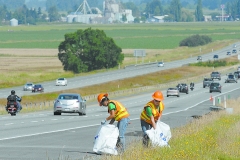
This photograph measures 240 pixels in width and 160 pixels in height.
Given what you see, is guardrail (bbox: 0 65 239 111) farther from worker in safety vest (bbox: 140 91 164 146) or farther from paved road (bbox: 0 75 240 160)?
worker in safety vest (bbox: 140 91 164 146)

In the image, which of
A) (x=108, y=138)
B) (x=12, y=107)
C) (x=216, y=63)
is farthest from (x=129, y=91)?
(x=108, y=138)

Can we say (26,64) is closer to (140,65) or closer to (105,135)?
(140,65)

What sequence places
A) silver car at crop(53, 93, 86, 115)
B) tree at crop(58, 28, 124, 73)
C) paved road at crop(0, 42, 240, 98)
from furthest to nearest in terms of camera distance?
tree at crop(58, 28, 124, 73)
paved road at crop(0, 42, 240, 98)
silver car at crop(53, 93, 86, 115)

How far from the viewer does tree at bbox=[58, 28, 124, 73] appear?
125 metres

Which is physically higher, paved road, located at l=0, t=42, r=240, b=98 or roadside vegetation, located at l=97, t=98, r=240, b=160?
roadside vegetation, located at l=97, t=98, r=240, b=160

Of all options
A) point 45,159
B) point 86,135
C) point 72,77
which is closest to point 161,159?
point 45,159

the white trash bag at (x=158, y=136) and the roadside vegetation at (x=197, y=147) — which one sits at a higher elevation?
the white trash bag at (x=158, y=136)

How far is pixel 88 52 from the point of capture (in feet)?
419

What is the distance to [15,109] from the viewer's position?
38.1 meters

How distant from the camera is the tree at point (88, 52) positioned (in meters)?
125

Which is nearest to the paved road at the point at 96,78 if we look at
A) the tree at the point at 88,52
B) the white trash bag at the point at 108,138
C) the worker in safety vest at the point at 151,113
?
the tree at the point at 88,52

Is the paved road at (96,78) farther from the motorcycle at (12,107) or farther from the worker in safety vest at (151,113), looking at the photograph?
the worker in safety vest at (151,113)

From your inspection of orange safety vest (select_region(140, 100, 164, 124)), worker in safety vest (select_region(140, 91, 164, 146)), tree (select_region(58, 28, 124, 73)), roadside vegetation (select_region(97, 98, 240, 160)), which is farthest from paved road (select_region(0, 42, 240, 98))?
orange safety vest (select_region(140, 100, 164, 124))

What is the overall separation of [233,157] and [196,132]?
236 inches
